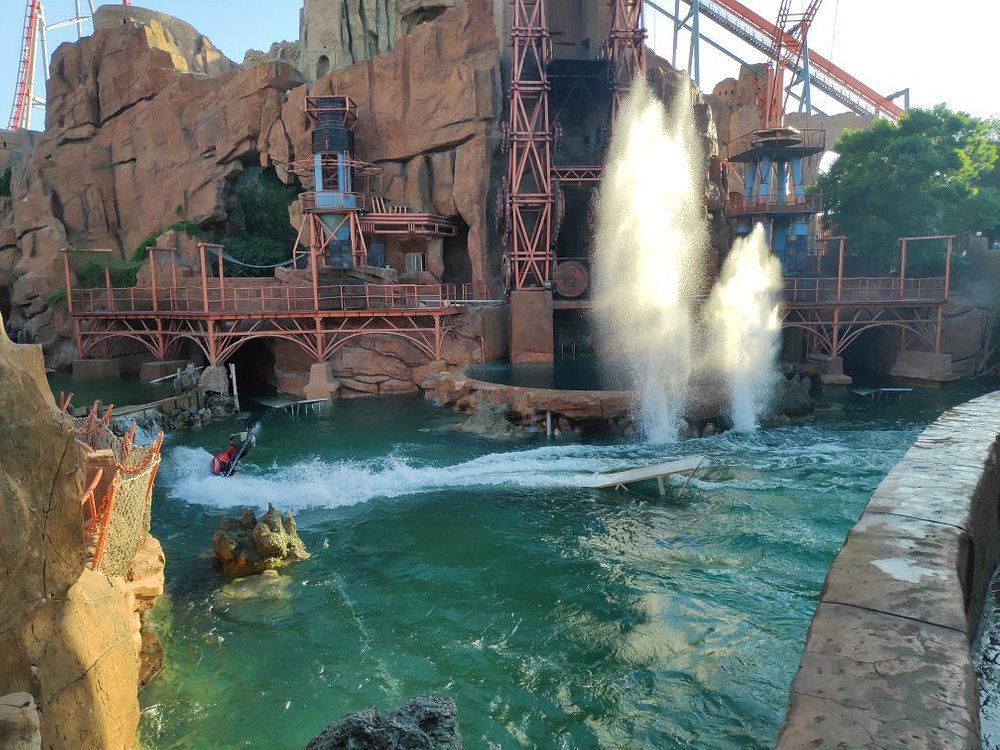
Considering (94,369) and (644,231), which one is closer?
(94,369)

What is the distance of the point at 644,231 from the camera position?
1017 inches

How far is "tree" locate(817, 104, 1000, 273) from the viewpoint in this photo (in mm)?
27141

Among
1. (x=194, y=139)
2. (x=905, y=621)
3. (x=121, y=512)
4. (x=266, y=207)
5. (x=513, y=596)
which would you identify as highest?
(x=194, y=139)

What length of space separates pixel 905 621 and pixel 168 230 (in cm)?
3291

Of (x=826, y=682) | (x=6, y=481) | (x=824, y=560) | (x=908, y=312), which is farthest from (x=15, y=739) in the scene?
(x=908, y=312)

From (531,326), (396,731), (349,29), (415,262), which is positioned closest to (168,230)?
(415,262)

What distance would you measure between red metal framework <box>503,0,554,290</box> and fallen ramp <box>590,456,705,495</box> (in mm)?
14181

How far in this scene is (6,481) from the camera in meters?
3.51

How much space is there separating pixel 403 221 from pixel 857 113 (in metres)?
33.0

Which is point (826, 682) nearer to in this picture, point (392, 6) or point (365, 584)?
point (365, 584)

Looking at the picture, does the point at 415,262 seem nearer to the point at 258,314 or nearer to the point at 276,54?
the point at 258,314

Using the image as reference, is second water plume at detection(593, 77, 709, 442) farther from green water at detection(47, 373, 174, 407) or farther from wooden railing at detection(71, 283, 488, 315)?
green water at detection(47, 373, 174, 407)

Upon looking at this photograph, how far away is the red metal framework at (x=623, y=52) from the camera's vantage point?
2730cm

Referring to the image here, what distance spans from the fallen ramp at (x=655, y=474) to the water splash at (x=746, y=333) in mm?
5251
